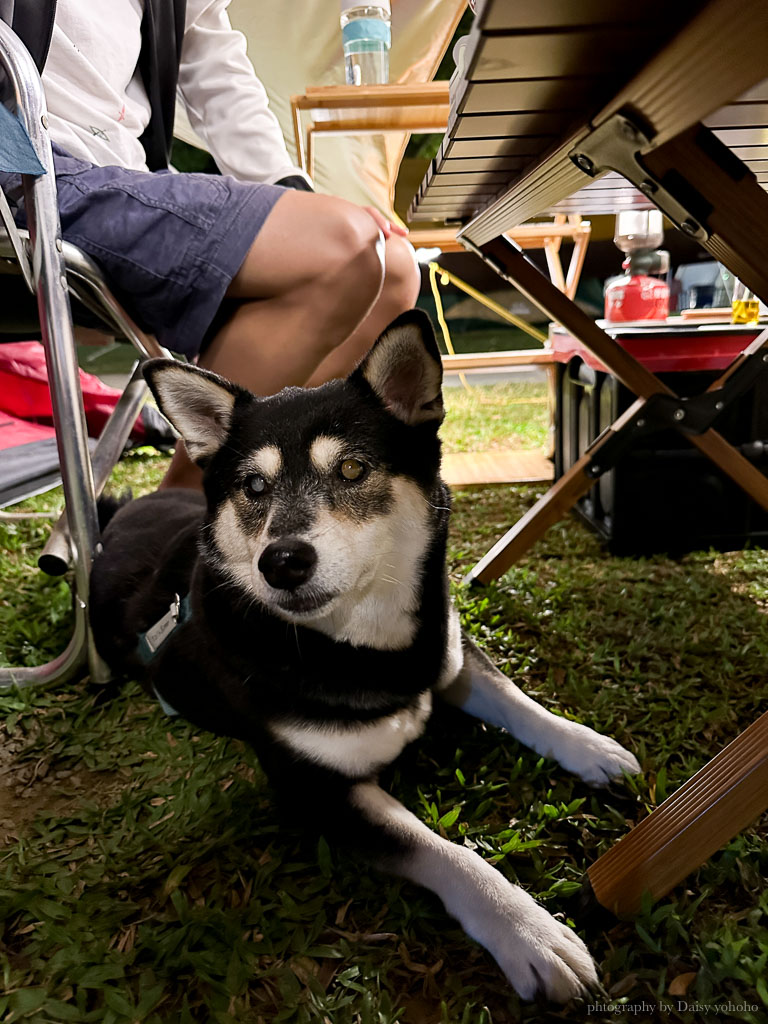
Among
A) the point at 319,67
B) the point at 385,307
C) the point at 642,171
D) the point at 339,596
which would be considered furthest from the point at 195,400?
the point at 319,67

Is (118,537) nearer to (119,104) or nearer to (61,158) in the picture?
(61,158)

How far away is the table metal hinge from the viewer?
76 centimetres

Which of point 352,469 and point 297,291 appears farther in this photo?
point 297,291

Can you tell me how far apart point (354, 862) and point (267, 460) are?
0.58m

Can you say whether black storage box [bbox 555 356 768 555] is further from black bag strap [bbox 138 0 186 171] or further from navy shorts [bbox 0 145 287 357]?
black bag strap [bbox 138 0 186 171]

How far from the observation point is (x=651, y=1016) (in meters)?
0.74

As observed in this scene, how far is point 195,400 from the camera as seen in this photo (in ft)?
3.56

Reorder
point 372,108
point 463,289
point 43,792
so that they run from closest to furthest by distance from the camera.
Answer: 1. point 43,792
2. point 372,108
3. point 463,289

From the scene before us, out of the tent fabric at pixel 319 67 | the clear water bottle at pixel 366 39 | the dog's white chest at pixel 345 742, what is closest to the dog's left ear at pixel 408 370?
the dog's white chest at pixel 345 742

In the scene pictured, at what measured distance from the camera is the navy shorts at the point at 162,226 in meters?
1.36

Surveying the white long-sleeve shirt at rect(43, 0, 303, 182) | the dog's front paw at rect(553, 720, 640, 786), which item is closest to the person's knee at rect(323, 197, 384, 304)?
the white long-sleeve shirt at rect(43, 0, 303, 182)

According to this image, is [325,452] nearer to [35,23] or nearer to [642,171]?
[642,171]

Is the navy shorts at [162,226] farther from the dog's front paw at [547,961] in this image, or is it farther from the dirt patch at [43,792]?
the dog's front paw at [547,961]

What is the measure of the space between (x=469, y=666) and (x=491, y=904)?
46 centimetres
